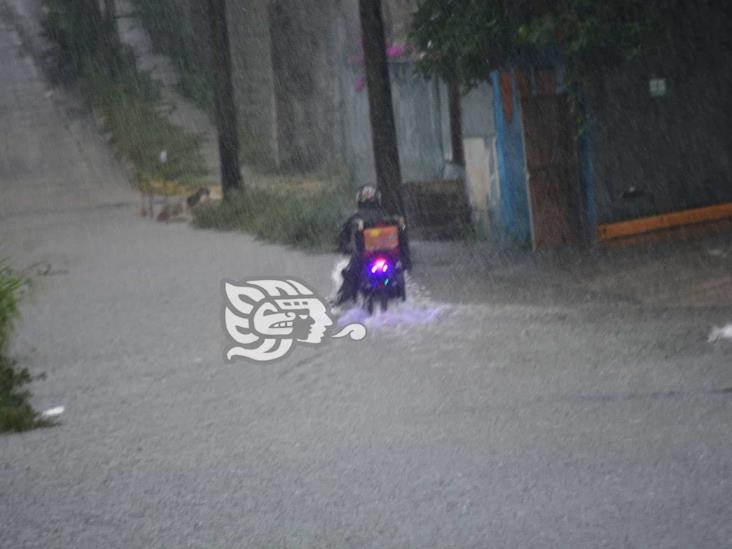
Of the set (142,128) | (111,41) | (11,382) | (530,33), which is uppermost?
(111,41)

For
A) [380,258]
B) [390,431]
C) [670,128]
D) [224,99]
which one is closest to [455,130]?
[224,99]

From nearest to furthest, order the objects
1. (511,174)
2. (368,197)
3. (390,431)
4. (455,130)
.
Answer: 1. (390,431)
2. (368,197)
3. (511,174)
4. (455,130)

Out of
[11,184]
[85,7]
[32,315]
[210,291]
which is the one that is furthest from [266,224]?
[85,7]

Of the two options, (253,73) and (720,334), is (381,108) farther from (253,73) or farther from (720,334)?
(253,73)

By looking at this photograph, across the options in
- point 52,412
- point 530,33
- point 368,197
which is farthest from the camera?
point 530,33

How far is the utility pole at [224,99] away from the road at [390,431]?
10262 millimetres

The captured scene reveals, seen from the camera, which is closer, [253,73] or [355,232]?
[355,232]

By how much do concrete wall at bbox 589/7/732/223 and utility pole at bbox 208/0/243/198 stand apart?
9.87m

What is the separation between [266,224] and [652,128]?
259 inches

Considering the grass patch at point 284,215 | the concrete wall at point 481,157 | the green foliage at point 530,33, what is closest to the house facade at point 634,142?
the green foliage at point 530,33

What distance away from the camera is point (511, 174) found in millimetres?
17891

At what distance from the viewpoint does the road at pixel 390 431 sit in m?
6.18

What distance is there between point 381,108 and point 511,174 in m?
1.90

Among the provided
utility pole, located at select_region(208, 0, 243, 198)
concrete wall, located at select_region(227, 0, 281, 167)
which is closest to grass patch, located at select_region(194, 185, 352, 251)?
utility pole, located at select_region(208, 0, 243, 198)
